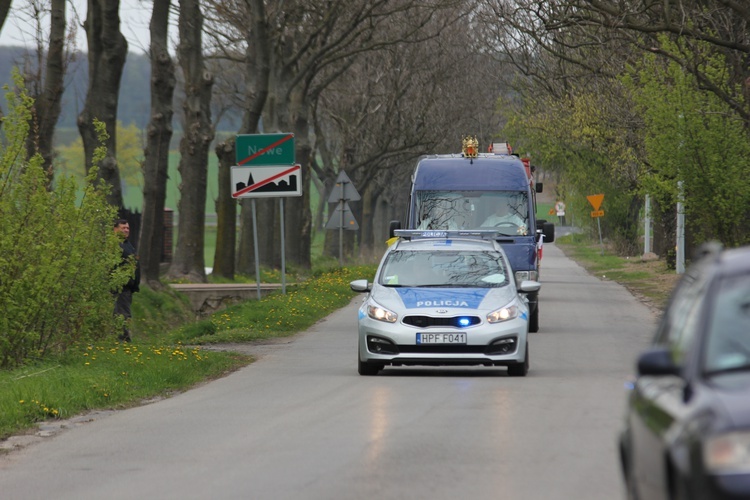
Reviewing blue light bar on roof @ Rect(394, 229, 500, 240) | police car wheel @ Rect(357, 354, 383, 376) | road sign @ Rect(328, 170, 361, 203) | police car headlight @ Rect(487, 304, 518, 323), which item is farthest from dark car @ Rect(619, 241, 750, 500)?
road sign @ Rect(328, 170, 361, 203)

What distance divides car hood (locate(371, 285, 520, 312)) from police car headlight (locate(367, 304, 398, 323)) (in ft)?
0.23

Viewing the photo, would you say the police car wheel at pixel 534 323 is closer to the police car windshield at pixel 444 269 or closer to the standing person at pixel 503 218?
the standing person at pixel 503 218

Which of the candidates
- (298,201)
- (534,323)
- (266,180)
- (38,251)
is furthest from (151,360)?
(298,201)

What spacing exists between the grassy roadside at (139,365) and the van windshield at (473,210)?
9.50 ft

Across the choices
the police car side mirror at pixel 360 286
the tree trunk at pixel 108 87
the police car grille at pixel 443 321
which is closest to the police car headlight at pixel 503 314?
the police car grille at pixel 443 321

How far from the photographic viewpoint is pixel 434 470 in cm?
929

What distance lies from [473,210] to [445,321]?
29.6 ft

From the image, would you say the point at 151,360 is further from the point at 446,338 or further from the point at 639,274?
the point at 639,274

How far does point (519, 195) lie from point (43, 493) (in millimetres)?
16637

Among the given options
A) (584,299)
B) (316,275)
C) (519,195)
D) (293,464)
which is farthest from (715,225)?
(293,464)

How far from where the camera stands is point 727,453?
4.66 meters

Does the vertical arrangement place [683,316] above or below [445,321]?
above

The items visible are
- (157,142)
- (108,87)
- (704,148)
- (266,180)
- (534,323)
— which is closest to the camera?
(534,323)

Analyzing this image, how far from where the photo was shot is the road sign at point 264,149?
2731cm
